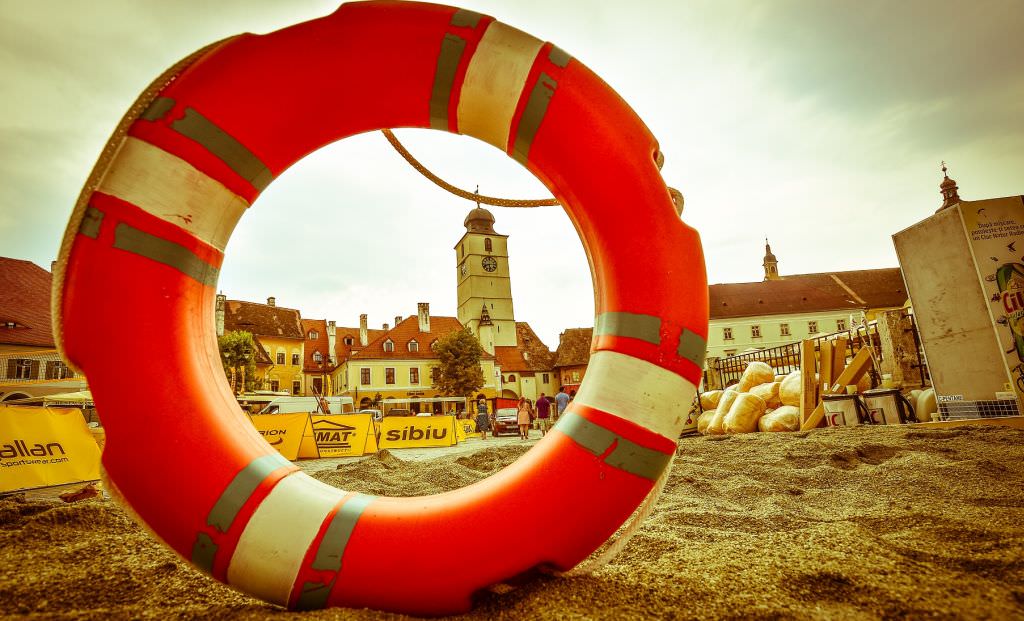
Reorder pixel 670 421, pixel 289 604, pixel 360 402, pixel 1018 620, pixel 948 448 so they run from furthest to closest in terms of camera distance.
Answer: pixel 360 402 → pixel 948 448 → pixel 670 421 → pixel 289 604 → pixel 1018 620

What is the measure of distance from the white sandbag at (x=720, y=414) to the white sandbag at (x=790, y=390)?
73 centimetres

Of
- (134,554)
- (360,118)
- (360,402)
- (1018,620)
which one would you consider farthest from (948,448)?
(360,402)

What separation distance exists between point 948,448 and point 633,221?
9.62ft

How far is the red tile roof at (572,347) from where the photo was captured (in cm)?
4022

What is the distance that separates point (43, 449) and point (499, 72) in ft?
19.6

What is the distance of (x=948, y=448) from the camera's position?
2971 millimetres

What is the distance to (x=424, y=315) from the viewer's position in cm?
3569

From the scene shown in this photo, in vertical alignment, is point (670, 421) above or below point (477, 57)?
below

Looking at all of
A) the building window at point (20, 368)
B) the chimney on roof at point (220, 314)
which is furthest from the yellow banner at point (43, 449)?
the chimney on roof at point (220, 314)

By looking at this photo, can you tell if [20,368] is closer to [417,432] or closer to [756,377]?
[417,432]

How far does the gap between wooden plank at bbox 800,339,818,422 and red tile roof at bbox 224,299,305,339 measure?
34.2 meters

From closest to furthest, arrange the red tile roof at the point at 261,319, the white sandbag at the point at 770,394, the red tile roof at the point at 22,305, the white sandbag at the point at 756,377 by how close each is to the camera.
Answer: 1. the white sandbag at the point at 770,394
2. the white sandbag at the point at 756,377
3. the red tile roof at the point at 22,305
4. the red tile roof at the point at 261,319

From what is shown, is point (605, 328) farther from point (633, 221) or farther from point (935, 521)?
point (935, 521)

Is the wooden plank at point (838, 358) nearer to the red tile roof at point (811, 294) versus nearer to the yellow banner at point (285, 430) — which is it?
the yellow banner at point (285, 430)
